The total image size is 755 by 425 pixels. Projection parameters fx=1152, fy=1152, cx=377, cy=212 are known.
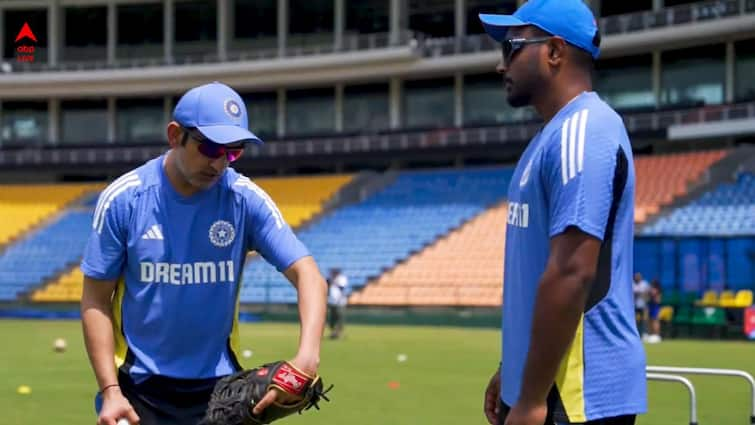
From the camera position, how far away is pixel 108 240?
4.61 metres

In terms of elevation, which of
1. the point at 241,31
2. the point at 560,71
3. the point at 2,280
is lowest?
the point at 2,280

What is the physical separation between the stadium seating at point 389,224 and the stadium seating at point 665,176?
522cm

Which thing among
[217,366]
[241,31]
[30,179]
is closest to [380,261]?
[241,31]

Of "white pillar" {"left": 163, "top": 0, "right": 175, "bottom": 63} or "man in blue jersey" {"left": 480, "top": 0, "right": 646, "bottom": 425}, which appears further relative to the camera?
"white pillar" {"left": 163, "top": 0, "right": 175, "bottom": 63}

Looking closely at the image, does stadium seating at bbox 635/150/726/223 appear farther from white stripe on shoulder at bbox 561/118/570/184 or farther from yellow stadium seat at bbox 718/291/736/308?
white stripe on shoulder at bbox 561/118/570/184

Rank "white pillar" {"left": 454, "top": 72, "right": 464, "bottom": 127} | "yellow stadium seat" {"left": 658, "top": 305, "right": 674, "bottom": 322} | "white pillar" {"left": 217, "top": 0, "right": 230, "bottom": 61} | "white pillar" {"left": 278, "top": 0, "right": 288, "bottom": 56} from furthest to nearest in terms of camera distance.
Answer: "white pillar" {"left": 217, "top": 0, "right": 230, "bottom": 61} < "white pillar" {"left": 278, "top": 0, "right": 288, "bottom": 56} < "white pillar" {"left": 454, "top": 72, "right": 464, "bottom": 127} < "yellow stadium seat" {"left": 658, "top": 305, "right": 674, "bottom": 322}

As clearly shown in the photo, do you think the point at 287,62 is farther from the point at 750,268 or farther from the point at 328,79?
the point at 750,268

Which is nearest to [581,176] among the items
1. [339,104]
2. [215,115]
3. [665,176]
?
[215,115]

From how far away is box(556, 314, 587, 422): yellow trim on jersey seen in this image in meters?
3.71

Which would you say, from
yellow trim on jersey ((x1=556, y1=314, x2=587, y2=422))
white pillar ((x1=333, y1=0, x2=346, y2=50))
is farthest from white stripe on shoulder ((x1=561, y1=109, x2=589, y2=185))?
white pillar ((x1=333, y1=0, x2=346, y2=50))

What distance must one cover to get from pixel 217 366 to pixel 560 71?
1.90 meters

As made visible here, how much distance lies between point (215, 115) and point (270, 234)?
59 cm

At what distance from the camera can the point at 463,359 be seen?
20594 mm

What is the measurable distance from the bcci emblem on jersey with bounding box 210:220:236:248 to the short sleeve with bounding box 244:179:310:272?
0.35 ft
